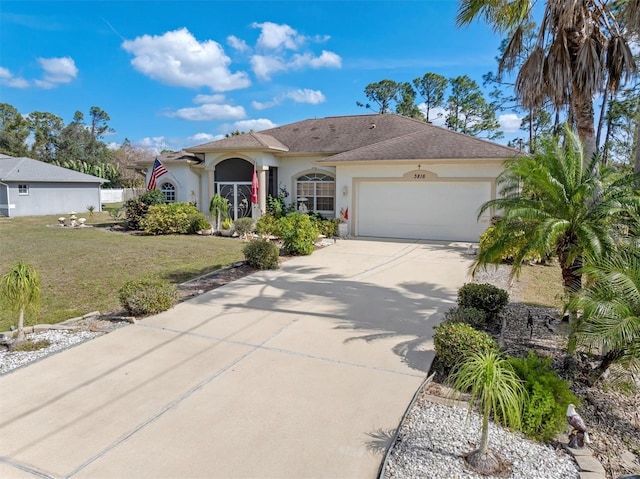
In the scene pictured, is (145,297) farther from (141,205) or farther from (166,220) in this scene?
(141,205)

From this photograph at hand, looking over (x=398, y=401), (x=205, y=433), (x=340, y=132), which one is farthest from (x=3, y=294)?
(x=340, y=132)

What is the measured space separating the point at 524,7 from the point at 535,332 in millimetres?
7613

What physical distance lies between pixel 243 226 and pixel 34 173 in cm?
2212

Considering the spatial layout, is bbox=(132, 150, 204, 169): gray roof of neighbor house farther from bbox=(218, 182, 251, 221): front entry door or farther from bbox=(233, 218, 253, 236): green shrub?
bbox=(233, 218, 253, 236): green shrub

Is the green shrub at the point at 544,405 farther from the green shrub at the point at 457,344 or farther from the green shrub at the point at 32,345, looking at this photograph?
the green shrub at the point at 32,345

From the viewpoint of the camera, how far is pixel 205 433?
3.88 meters

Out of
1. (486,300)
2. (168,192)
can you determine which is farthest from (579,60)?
(168,192)

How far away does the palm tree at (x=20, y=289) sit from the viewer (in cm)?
571

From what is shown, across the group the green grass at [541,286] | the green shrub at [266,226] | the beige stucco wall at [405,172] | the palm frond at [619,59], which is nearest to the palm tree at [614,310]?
the green grass at [541,286]

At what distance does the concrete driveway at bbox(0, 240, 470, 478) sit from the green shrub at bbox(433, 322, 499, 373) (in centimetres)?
39

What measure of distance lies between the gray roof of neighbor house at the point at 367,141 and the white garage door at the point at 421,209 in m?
1.30

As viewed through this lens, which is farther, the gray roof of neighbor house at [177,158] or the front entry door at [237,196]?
the gray roof of neighbor house at [177,158]

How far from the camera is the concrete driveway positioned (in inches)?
138

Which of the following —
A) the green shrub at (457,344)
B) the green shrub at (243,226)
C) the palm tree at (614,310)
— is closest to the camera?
the palm tree at (614,310)
